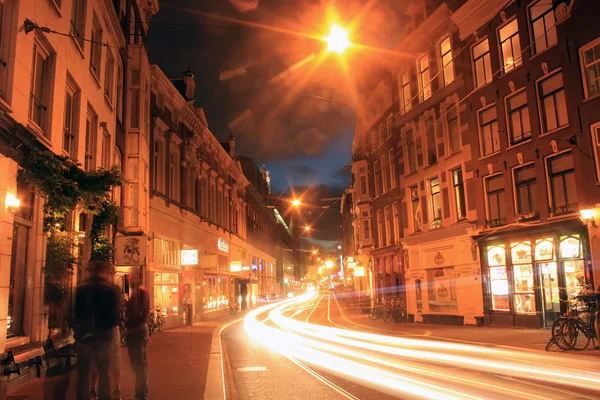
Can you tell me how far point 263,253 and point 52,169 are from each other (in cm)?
5347

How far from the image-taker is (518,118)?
66.6 feet

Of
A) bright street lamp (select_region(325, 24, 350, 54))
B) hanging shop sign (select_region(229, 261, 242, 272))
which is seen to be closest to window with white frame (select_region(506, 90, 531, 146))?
bright street lamp (select_region(325, 24, 350, 54))

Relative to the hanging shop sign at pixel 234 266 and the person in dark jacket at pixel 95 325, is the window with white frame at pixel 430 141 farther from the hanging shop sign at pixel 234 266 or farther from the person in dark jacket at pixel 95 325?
the person in dark jacket at pixel 95 325

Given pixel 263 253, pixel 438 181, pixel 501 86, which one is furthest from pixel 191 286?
pixel 263 253

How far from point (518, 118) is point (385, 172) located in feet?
40.9

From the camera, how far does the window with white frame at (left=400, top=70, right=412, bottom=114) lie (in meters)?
27.8

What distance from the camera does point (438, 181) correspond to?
82.9 feet

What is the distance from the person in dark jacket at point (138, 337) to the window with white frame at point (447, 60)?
66.5ft

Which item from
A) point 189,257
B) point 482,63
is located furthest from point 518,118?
point 189,257

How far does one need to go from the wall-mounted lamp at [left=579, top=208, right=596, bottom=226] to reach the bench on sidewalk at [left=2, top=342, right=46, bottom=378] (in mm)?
15123

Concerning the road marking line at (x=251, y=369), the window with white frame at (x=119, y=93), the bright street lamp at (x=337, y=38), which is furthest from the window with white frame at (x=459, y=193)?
the window with white frame at (x=119, y=93)

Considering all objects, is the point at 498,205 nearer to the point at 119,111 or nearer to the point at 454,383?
the point at 454,383

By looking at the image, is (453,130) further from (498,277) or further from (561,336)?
(561,336)

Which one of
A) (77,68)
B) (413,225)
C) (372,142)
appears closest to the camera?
(77,68)
